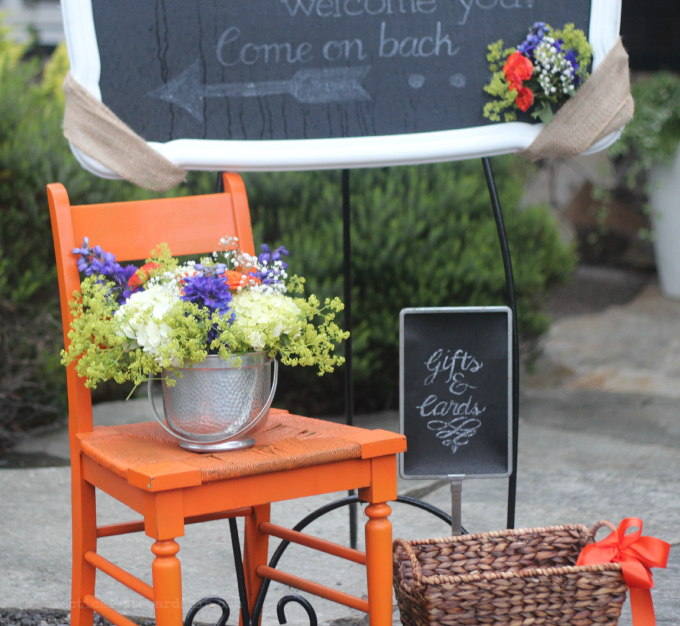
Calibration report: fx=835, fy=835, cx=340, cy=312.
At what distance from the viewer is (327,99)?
1779 millimetres

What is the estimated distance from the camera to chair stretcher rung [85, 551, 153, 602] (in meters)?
1.36

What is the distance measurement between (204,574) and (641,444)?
192 cm

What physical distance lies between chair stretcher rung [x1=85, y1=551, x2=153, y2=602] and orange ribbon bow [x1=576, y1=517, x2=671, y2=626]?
2.51ft

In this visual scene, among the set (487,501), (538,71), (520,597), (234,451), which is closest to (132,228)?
(234,451)

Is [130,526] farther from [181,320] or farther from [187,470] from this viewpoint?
[181,320]

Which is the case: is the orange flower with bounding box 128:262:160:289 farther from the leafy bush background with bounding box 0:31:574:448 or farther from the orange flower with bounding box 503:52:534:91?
the leafy bush background with bounding box 0:31:574:448

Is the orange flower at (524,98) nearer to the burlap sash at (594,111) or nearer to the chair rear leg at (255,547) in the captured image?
the burlap sash at (594,111)

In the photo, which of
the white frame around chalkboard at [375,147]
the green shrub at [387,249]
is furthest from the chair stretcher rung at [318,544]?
the green shrub at [387,249]

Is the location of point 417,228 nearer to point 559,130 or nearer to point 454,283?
point 454,283

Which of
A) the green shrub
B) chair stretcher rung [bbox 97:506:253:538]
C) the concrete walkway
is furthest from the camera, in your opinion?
the green shrub

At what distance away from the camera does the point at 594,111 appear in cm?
174

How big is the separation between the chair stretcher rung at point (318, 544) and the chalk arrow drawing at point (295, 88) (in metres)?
0.86

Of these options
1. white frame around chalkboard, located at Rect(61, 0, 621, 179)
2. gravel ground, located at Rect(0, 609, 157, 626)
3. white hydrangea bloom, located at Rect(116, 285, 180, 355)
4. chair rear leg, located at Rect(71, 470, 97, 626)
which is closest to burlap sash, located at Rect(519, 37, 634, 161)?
white frame around chalkboard, located at Rect(61, 0, 621, 179)

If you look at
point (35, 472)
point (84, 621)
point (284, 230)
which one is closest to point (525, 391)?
point (284, 230)
